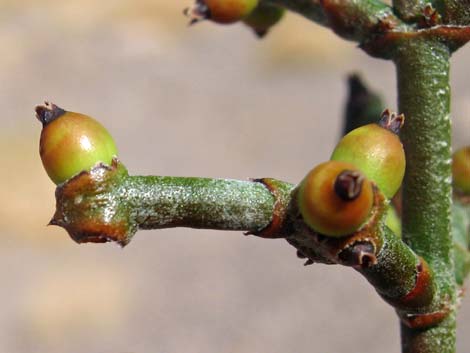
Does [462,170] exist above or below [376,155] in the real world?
below

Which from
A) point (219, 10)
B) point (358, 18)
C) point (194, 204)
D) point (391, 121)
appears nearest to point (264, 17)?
point (219, 10)

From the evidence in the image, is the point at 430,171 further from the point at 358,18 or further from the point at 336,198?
the point at 336,198

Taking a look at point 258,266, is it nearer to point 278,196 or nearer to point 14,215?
point 14,215

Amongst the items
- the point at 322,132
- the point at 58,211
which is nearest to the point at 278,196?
the point at 58,211

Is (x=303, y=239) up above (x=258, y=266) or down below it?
above

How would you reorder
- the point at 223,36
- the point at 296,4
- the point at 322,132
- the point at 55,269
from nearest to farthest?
the point at 296,4 → the point at 55,269 → the point at 322,132 → the point at 223,36

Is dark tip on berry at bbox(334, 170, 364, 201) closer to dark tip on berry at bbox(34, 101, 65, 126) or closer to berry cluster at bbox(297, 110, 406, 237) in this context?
berry cluster at bbox(297, 110, 406, 237)

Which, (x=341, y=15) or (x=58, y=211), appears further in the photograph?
(x=341, y=15)

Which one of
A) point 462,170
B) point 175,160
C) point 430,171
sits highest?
point 430,171
